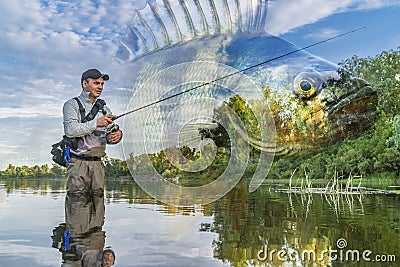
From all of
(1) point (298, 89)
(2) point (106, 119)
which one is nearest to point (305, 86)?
(1) point (298, 89)

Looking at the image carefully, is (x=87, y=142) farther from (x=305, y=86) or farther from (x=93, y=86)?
(x=305, y=86)

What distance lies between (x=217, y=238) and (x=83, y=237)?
1.19 m

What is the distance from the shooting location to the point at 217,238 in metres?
4.69

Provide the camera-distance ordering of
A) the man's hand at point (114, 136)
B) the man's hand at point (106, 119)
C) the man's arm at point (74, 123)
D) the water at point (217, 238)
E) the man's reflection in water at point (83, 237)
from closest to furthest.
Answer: the man's reflection in water at point (83, 237), the water at point (217, 238), the man's hand at point (106, 119), the man's arm at point (74, 123), the man's hand at point (114, 136)

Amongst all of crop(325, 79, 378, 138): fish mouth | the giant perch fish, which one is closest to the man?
the giant perch fish

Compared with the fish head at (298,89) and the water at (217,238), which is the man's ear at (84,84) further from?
the fish head at (298,89)

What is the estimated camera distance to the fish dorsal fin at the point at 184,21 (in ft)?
26.9

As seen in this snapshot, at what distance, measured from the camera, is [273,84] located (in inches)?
348

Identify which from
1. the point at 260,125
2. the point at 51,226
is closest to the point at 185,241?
the point at 51,226

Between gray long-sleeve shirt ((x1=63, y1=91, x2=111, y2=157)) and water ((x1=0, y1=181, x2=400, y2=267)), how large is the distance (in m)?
0.85

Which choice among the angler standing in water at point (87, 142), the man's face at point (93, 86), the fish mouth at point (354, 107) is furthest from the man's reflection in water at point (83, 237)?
the fish mouth at point (354, 107)

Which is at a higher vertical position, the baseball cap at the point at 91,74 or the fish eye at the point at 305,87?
the fish eye at the point at 305,87

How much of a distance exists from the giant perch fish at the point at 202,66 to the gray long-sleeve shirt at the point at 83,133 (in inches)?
35.5

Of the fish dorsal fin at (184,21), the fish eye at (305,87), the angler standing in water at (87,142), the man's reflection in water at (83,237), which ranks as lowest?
the man's reflection in water at (83,237)
